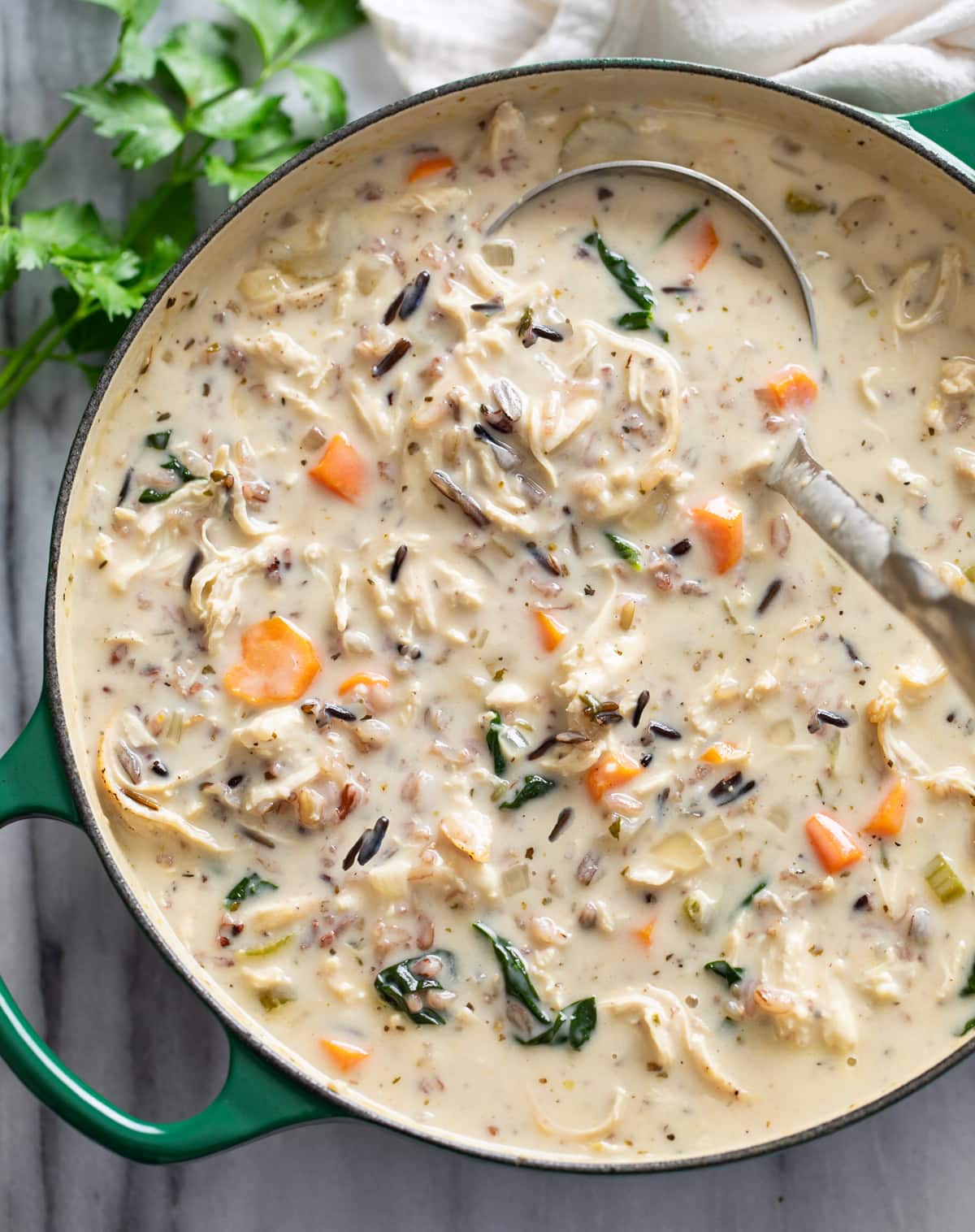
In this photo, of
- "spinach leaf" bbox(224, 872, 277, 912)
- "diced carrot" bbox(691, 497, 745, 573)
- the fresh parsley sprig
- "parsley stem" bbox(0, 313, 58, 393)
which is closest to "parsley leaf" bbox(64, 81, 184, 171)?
the fresh parsley sprig

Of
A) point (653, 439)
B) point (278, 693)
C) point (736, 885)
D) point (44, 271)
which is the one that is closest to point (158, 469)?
point (278, 693)

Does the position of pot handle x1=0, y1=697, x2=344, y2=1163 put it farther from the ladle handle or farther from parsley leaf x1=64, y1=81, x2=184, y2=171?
the ladle handle

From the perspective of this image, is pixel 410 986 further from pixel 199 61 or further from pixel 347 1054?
pixel 199 61

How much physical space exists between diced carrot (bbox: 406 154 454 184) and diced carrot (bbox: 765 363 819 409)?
83cm

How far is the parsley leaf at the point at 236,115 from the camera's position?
9.34 ft

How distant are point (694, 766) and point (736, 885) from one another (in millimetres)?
253

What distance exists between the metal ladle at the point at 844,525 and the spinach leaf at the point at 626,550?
11.9 inches

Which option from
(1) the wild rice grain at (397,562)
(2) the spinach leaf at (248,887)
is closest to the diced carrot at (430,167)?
(1) the wild rice grain at (397,562)

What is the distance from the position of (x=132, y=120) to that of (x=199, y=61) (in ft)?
0.75

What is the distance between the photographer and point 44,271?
3.01 metres

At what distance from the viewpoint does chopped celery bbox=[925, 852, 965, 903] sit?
2.52 m

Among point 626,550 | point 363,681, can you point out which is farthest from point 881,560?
point 363,681

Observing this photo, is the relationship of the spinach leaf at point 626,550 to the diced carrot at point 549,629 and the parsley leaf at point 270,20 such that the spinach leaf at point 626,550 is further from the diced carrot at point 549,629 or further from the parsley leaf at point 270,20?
the parsley leaf at point 270,20

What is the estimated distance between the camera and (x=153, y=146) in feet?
9.23
